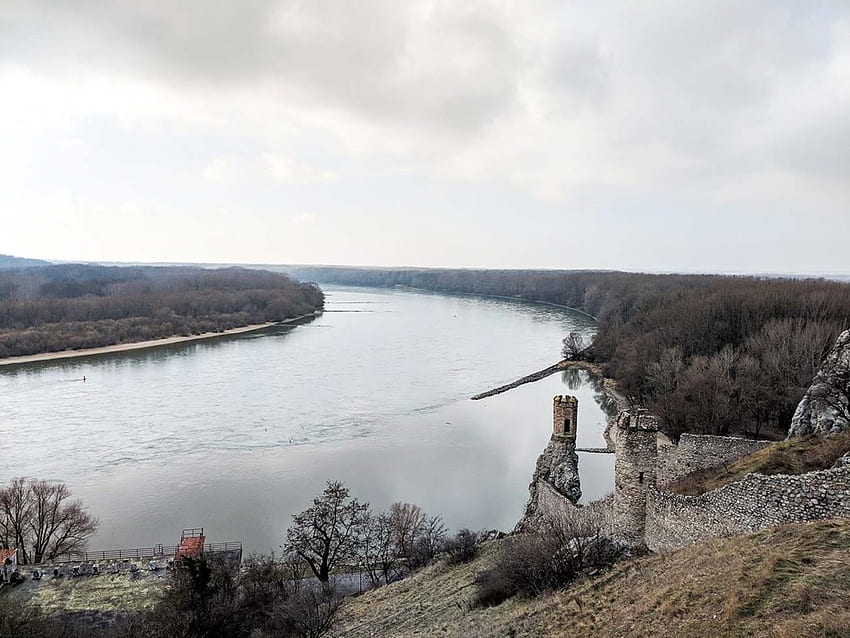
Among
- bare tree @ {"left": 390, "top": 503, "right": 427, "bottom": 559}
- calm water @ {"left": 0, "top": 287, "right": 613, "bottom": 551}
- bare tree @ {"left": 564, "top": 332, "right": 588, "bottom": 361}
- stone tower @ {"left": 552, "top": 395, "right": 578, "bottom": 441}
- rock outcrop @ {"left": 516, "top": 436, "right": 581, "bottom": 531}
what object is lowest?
calm water @ {"left": 0, "top": 287, "right": 613, "bottom": 551}

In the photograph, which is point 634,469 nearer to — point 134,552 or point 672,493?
point 672,493

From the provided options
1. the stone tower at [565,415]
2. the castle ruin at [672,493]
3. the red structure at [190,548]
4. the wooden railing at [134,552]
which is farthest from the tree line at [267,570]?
the stone tower at [565,415]

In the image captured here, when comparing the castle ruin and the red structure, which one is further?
the red structure

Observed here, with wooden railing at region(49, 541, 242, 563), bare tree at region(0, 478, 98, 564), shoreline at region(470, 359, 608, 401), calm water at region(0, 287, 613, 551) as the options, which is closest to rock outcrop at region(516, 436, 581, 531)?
calm water at region(0, 287, 613, 551)

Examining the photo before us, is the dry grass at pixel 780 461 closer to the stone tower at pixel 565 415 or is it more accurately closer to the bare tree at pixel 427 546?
the stone tower at pixel 565 415

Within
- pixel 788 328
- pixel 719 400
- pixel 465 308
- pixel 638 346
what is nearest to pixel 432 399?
pixel 638 346

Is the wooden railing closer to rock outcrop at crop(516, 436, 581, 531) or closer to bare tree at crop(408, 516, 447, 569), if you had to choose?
bare tree at crop(408, 516, 447, 569)
